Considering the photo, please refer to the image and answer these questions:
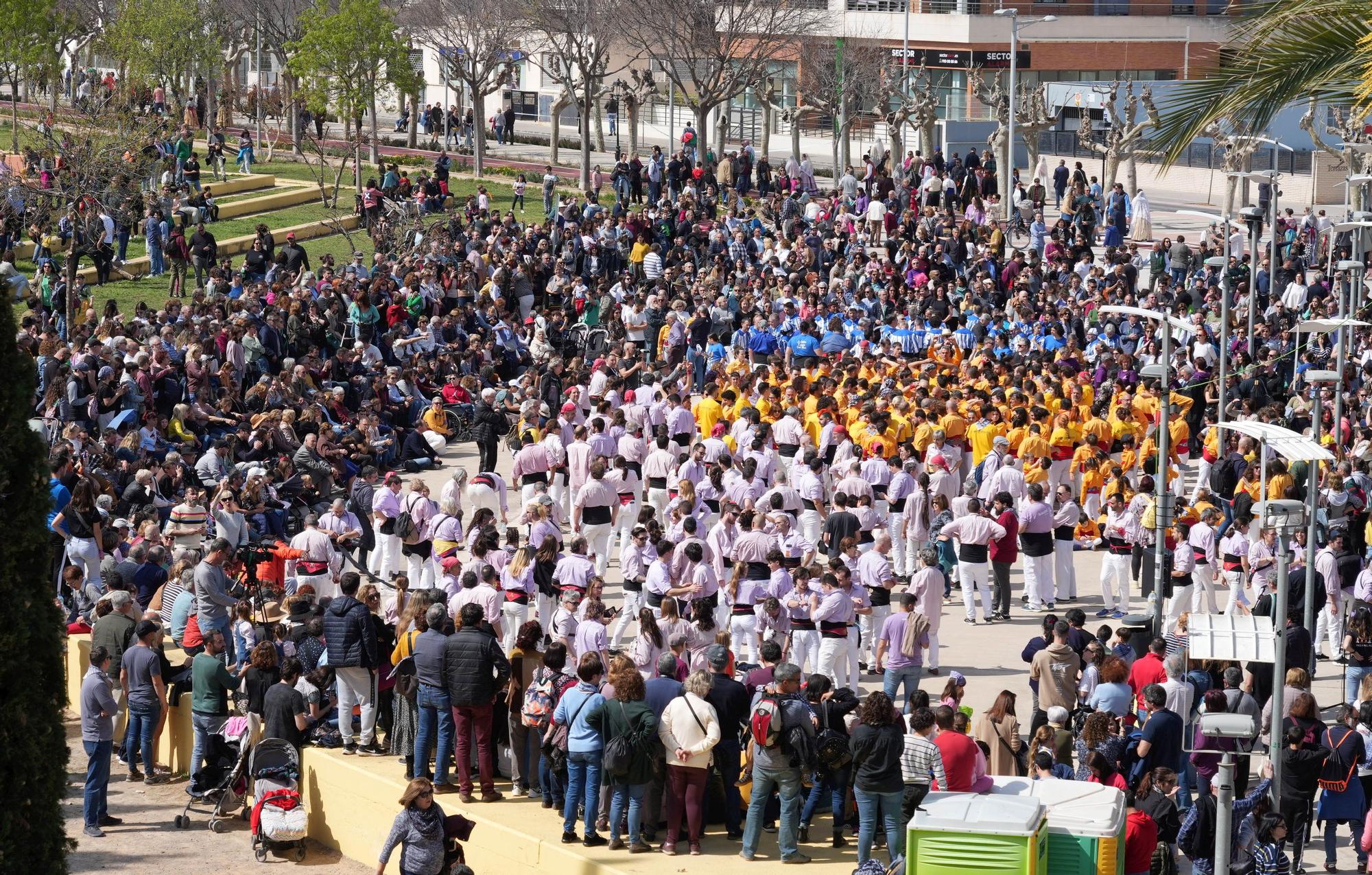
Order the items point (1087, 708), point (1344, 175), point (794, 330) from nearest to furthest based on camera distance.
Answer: point (1087, 708), point (794, 330), point (1344, 175)

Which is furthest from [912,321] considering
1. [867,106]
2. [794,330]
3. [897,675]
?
[867,106]

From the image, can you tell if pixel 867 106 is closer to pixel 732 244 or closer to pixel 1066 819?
pixel 732 244

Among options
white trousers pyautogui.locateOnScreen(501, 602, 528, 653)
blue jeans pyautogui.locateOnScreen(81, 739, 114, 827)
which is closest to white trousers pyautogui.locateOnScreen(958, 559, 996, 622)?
white trousers pyautogui.locateOnScreen(501, 602, 528, 653)

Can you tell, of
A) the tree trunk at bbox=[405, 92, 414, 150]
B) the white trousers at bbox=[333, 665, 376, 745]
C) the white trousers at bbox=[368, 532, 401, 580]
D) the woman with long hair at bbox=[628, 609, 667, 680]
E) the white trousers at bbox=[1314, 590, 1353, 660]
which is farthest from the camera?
the tree trunk at bbox=[405, 92, 414, 150]

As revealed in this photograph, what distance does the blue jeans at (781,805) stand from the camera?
11.8 metres

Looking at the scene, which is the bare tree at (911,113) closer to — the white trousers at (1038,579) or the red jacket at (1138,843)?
the white trousers at (1038,579)

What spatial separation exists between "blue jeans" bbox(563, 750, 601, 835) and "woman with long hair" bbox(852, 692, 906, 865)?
170 centimetres

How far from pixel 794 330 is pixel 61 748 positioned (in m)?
21.2

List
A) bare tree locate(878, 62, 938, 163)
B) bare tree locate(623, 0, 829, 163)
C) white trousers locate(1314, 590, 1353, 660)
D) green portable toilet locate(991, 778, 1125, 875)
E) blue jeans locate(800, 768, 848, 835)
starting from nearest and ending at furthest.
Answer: green portable toilet locate(991, 778, 1125, 875) → blue jeans locate(800, 768, 848, 835) → white trousers locate(1314, 590, 1353, 660) → bare tree locate(878, 62, 938, 163) → bare tree locate(623, 0, 829, 163)

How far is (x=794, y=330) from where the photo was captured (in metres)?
28.9

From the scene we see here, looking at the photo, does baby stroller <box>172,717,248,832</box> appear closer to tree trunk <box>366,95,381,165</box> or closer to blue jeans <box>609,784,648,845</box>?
blue jeans <box>609,784,648,845</box>

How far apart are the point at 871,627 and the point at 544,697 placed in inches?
190

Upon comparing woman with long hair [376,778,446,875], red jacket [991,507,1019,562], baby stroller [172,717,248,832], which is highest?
red jacket [991,507,1019,562]

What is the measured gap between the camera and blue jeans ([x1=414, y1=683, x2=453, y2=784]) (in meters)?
12.9
